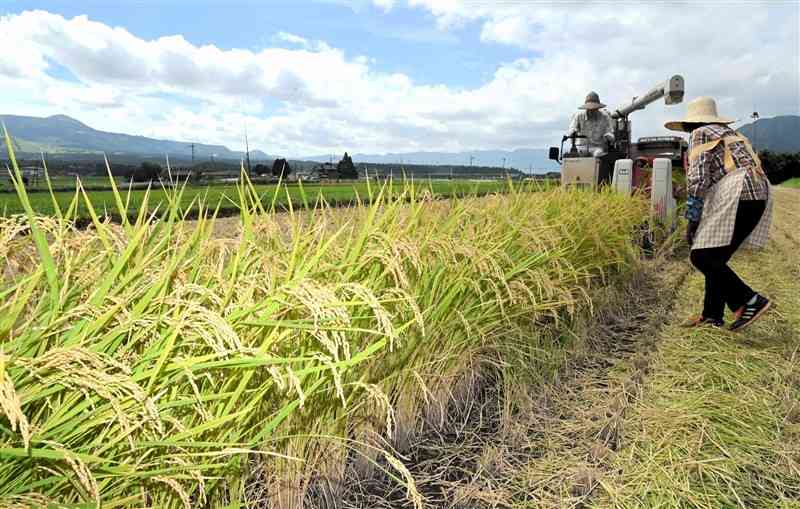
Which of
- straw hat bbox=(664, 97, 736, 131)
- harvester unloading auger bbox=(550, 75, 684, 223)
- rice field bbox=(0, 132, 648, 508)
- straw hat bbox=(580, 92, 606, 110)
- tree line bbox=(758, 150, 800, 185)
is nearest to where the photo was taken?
rice field bbox=(0, 132, 648, 508)

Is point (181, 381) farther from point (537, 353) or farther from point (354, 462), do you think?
point (537, 353)

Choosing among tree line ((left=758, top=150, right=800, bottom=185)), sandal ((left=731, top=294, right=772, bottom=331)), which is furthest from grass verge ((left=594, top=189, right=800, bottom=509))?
tree line ((left=758, top=150, right=800, bottom=185))

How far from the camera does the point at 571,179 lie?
6.99 metres

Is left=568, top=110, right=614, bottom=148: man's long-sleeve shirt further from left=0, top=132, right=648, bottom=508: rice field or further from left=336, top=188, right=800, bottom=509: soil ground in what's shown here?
left=0, top=132, right=648, bottom=508: rice field

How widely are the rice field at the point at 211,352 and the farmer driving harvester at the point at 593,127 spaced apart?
18.2 ft

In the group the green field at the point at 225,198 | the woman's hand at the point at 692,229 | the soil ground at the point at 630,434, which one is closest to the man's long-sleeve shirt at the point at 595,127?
the green field at the point at 225,198

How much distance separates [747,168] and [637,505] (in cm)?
262

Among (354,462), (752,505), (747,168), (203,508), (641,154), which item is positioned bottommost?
(752,505)

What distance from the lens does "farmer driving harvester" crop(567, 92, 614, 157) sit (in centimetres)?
747

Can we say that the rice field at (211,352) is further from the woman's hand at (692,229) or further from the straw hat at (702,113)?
the straw hat at (702,113)

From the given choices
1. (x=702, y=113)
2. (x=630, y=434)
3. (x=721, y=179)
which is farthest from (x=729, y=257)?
(x=630, y=434)

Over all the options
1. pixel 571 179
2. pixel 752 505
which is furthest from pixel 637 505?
pixel 571 179

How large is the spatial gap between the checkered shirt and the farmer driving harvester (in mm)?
3851

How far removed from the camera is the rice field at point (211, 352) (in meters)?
0.99
